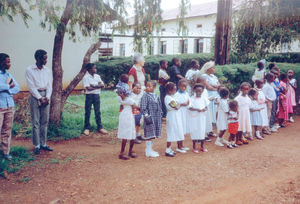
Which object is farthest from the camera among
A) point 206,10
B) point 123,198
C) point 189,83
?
point 206,10

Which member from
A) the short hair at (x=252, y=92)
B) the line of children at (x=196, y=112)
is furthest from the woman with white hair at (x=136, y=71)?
the short hair at (x=252, y=92)

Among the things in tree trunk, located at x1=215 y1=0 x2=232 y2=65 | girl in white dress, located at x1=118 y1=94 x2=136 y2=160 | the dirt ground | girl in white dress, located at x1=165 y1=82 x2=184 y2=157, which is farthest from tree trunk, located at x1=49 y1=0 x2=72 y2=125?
tree trunk, located at x1=215 y1=0 x2=232 y2=65

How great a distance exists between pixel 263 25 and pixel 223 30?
8.19ft

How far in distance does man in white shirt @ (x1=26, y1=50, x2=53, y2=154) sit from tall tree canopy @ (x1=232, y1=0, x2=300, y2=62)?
8528mm

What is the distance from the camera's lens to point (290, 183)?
4914mm

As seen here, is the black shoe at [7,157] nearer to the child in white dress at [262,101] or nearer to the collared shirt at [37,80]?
the collared shirt at [37,80]

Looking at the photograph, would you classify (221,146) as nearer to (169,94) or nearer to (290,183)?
(169,94)

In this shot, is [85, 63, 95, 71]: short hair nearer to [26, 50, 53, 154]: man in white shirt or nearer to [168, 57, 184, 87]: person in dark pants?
[26, 50, 53, 154]: man in white shirt

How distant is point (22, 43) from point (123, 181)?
31.5ft

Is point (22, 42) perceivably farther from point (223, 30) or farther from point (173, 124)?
point (173, 124)

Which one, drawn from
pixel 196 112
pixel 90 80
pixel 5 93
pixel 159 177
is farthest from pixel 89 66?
pixel 159 177

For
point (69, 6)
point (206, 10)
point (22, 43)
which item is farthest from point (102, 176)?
point (206, 10)

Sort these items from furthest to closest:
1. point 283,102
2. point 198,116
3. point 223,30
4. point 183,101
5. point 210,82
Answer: point 223,30 → point 283,102 → point 210,82 → point 198,116 → point 183,101

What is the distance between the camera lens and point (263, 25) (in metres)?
12.5
